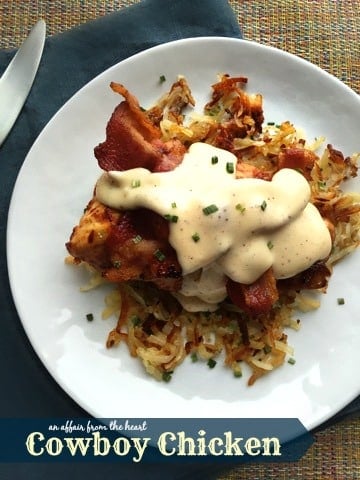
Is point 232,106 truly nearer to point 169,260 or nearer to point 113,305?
point 169,260

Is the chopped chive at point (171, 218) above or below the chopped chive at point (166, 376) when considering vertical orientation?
above

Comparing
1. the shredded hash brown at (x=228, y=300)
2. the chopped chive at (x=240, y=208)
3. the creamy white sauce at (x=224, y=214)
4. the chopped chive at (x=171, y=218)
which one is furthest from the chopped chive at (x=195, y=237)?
the shredded hash brown at (x=228, y=300)

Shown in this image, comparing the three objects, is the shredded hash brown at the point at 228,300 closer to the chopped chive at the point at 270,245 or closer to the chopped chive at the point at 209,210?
the chopped chive at the point at 270,245

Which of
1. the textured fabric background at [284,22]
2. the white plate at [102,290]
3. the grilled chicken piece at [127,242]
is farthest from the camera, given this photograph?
the textured fabric background at [284,22]

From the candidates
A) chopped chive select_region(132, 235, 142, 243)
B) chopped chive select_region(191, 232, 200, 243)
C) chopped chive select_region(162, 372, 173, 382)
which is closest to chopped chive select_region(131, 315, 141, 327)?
chopped chive select_region(162, 372, 173, 382)

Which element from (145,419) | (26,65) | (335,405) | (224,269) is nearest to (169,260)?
(224,269)

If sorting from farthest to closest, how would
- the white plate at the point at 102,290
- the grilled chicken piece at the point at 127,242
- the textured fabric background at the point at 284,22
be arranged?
the textured fabric background at the point at 284,22 → the white plate at the point at 102,290 → the grilled chicken piece at the point at 127,242

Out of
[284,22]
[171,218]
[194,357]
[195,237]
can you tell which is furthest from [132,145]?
[284,22]
